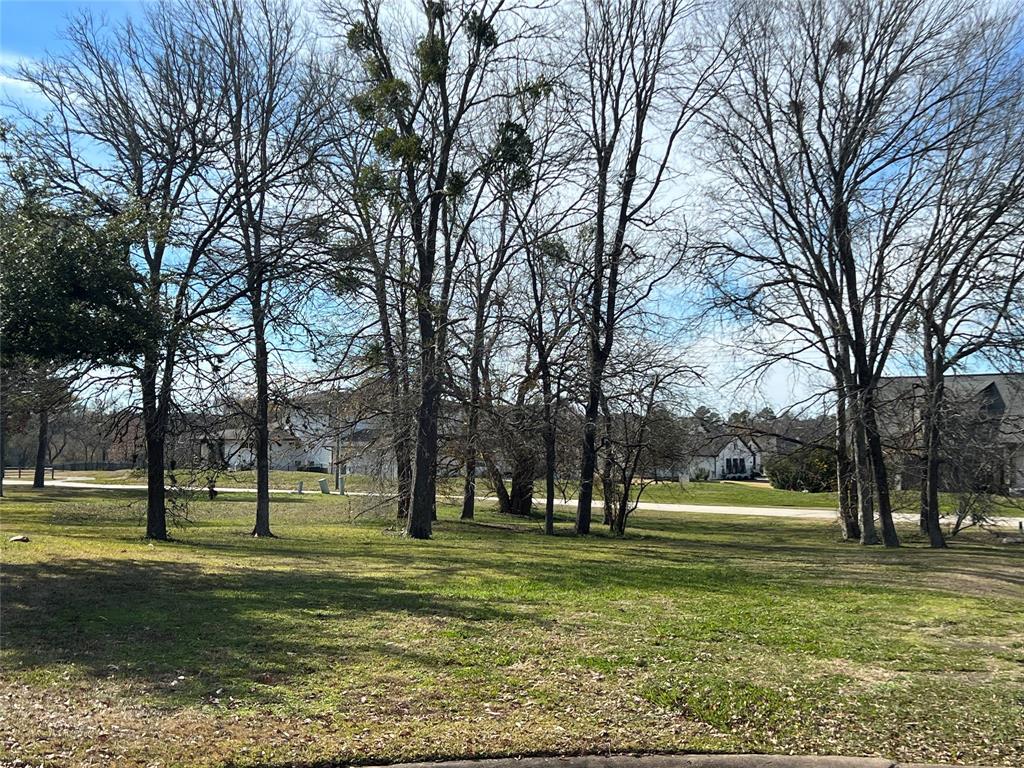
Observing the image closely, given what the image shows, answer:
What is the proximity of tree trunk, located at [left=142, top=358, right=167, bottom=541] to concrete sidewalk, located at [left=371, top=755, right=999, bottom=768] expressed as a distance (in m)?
13.4

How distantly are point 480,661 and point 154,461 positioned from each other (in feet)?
41.2

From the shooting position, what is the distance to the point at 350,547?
17062mm

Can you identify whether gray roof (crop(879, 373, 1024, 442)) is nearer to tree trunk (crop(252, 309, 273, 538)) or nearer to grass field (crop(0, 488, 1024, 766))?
grass field (crop(0, 488, 1024, 766))

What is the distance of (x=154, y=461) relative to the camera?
17.2 metres

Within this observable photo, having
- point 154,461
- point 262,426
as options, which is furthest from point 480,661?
point 262,426

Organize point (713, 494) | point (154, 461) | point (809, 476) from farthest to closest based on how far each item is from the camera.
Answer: point (713, 494) < point (809, 476) < point (154, 461)

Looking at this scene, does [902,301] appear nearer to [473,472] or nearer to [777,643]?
[473,472]

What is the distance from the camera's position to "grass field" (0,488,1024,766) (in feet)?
17.2

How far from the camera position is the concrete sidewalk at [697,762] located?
4910 millimetres

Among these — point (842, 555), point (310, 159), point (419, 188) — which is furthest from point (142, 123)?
point (842, 555)

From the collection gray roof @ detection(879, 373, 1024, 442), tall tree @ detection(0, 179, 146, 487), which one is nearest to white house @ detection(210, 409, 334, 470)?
tall tree @ detection(0, 179, 146, 487)

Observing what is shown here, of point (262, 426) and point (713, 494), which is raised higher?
point (262, 426)

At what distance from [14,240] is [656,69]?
19.0m

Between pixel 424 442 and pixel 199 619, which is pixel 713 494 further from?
pixel 199 619
